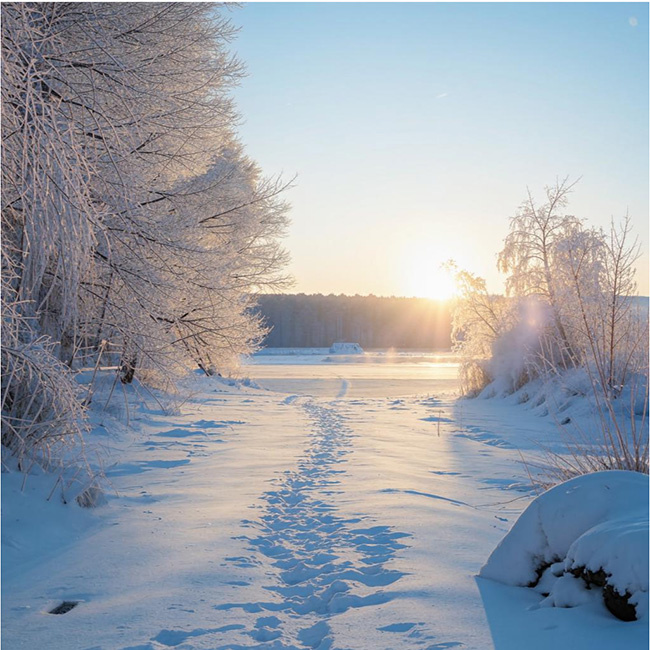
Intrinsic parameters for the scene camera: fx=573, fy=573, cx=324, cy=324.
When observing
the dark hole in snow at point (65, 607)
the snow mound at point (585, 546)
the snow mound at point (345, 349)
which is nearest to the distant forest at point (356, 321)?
the snow mound at point (345, 349)

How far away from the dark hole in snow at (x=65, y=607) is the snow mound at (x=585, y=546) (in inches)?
83.6

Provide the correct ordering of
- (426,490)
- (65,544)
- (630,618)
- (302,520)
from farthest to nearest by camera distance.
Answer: (426,490) < (302,520) < (65,544) < (630,618)

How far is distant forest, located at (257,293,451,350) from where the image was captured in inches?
3745

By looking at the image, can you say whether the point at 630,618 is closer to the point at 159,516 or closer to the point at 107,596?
the point at 107,596

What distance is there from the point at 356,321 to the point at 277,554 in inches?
3794

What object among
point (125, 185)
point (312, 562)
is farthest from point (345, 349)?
point (312, 562)

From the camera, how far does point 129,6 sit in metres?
5.54

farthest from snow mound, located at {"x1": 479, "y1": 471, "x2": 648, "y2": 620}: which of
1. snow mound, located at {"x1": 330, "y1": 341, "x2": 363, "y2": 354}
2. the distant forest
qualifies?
the distant forest

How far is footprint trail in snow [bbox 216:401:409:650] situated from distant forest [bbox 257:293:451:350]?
8788 cm

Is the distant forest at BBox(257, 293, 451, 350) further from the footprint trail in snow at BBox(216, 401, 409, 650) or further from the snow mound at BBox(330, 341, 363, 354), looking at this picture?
the footprint trail in snow at BBox(216, 401, 409, 650)

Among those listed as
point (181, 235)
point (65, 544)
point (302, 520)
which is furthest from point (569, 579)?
point (181, 235)

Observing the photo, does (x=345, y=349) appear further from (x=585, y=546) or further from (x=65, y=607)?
(x=585, y=546)

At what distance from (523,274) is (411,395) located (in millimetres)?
4897

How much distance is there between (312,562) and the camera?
11.2ft
